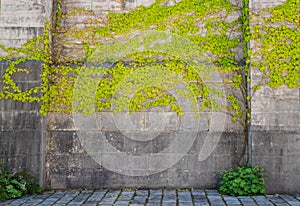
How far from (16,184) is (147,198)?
82.2 inches

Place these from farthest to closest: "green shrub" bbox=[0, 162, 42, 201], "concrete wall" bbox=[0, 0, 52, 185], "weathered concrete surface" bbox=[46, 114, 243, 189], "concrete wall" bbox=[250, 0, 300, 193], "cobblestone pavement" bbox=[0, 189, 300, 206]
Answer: "weathered concrete surface" bbox=[46, 114, 243, 189], "concrete wall" bbox=[0, 0, 52, 185], "concrete wall" bbox=[250, 0, 300, 193], "green shrub" bbox=[0, 162, 42, 201], "cobblestone pavement" bbox=[0, 189, 300, 206]

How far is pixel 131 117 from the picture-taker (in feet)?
20.5

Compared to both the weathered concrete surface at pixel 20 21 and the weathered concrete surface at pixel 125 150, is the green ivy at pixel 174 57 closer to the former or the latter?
the weathered concrete surface at pixel 20 21

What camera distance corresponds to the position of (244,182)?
18.2 ft

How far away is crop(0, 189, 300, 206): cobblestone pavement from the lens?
16.5 feet

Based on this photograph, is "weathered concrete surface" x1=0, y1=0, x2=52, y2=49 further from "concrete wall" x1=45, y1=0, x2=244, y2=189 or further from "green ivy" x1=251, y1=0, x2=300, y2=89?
"green ivy" x1=251, y1=0, x2=300, y2=89

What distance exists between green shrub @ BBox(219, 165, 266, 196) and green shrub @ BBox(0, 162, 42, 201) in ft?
9.97

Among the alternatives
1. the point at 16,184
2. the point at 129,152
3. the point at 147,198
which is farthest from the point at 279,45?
the point at 16,184

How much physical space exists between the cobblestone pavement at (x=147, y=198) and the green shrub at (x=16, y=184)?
17cm

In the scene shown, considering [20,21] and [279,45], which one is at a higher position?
[20,21]

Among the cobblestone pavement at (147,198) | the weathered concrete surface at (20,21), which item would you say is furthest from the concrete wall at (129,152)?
the weathered concrete surface at (20,21)

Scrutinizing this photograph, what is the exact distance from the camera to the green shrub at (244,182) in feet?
18.1

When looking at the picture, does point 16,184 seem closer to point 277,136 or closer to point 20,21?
point 20,21

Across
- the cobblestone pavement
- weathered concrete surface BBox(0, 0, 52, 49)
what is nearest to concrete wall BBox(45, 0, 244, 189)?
the cobblestone pavement
